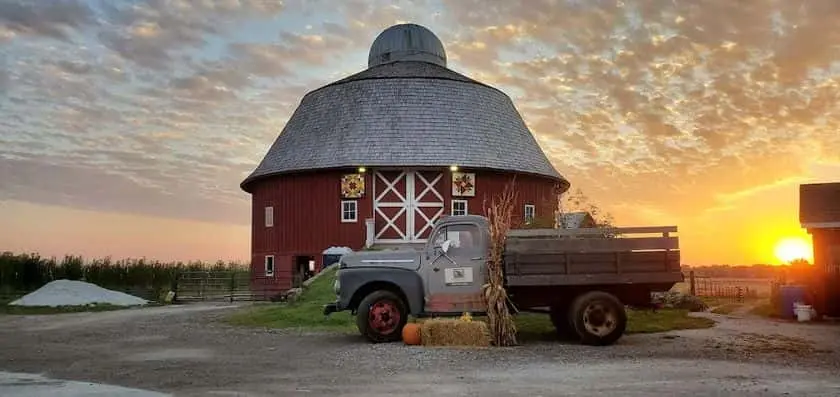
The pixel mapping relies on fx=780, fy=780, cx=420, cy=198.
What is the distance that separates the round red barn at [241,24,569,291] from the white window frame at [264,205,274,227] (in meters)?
0.09

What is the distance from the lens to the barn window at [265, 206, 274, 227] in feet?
114

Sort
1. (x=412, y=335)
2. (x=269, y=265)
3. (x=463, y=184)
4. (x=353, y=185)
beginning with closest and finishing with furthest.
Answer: (x=412, y=335)
(x=353, y=185)
(x=463, y=184)
(x=269, y=265)

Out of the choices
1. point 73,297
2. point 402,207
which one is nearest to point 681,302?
point 402,207

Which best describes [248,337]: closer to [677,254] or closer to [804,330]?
[677,254]

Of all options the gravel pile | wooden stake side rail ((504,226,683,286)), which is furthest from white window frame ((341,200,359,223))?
wooden stake side rail ((504,226,683,286))

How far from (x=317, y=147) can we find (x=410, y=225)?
5.35 meters

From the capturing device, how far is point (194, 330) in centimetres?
1850

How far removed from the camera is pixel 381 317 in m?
14.9

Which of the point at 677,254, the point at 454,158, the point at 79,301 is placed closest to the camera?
the point at 677,254

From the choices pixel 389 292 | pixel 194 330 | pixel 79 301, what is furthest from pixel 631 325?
pixel 79 301

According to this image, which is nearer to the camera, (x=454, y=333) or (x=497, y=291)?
(x=454, y=333)

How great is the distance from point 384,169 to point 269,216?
250 inches

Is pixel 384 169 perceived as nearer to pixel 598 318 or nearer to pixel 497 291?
pixel 497 291

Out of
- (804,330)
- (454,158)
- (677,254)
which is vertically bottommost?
(804,330)
